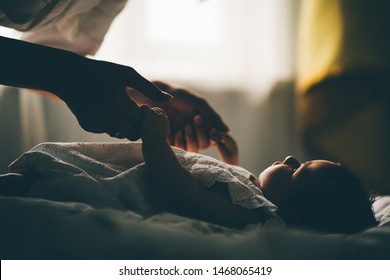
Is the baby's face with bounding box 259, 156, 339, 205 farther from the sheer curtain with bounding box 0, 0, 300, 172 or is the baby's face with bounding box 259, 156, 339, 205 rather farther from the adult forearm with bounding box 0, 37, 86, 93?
Result: the sheer curtain with bounding box 0, 0, 300, 172

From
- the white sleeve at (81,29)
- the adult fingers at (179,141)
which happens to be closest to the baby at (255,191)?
the adult fingers at (179,141)

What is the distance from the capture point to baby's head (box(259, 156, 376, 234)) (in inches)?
36.3

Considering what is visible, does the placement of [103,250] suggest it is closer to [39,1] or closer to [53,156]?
[53,156]

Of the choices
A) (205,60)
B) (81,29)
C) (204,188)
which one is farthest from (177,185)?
(205,60)

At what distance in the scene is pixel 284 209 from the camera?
3.16 feet

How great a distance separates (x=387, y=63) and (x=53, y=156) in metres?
1.54

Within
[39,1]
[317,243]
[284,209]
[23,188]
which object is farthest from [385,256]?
[39,1]

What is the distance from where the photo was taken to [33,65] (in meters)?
0.73

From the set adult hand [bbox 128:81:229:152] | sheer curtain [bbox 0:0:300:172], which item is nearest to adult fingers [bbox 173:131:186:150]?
adult hand [bbox 128:81:229:152]

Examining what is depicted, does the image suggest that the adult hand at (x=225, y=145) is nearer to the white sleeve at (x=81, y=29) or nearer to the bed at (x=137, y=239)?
the white sleeve at (x=81, y=29)

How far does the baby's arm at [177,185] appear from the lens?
0.84 m

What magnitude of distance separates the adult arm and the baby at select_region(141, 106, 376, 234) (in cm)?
11

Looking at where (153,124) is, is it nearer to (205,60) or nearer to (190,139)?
(190,139)

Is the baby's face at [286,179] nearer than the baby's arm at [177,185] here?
No
